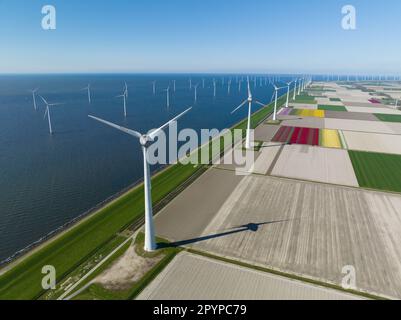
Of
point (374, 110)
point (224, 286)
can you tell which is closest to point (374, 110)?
point (374, 110)

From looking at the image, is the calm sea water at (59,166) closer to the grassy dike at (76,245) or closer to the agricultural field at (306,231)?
the grassy dike at (76,245)

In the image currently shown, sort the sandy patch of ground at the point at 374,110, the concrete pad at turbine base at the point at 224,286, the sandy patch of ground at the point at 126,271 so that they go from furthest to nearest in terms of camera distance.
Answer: the sandy patch of ground at the point at 374,110 → the sandy patch of ground at the point at 126,271 → the concrete pad at turbine base at the point at 224,286

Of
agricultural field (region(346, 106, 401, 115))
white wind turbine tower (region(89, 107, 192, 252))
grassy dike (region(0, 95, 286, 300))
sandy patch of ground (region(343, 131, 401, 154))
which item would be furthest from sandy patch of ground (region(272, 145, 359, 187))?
agricultural field (region(346, 106, 401, 115))

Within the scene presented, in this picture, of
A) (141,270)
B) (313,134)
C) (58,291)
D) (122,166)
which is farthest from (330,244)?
(313,134)

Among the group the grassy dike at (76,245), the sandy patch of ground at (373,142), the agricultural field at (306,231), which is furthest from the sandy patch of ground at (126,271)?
the sandy patch of ground at (373,142)

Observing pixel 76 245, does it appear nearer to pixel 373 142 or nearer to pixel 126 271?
pixel 126 271
